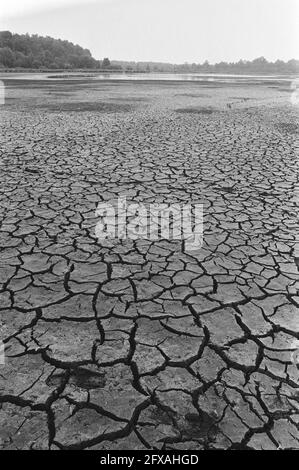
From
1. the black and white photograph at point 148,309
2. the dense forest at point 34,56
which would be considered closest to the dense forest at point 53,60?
the dense forest at point 34,56

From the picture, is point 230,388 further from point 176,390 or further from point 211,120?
point 211,120

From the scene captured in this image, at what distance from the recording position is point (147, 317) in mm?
2480

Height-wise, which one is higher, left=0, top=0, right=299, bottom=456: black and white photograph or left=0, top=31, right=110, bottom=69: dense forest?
left=0, top=31, right=110, bottom=69: dense forest

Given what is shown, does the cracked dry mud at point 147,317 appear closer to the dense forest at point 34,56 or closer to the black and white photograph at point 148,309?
the black and white photograph at point 148,309

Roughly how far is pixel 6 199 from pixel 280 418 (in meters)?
3.97

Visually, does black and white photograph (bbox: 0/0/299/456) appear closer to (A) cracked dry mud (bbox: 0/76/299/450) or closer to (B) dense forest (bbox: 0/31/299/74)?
(A) cracked dry mud (bbox: 0/76/299/450)

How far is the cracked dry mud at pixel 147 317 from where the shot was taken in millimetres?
1740

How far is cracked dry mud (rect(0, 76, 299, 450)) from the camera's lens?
1.74m

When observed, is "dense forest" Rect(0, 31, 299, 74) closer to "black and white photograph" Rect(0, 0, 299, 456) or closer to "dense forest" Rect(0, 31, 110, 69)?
"dense forest" Rect(0, 31, 110, 69)

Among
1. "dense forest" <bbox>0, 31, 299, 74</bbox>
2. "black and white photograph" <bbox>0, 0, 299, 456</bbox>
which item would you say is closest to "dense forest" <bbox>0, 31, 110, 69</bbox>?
"dense forest" <bbox>0, 31, 299, 74</bbox>

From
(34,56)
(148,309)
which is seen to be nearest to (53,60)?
(34,56)

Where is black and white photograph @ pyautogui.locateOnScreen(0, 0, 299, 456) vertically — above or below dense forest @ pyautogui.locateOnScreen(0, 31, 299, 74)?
below

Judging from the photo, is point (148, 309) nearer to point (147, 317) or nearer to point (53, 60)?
point (147, 317)

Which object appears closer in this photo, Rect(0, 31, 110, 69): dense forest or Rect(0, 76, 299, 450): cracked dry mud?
Rect(0, 76, 299, 450): cracked dry mud
